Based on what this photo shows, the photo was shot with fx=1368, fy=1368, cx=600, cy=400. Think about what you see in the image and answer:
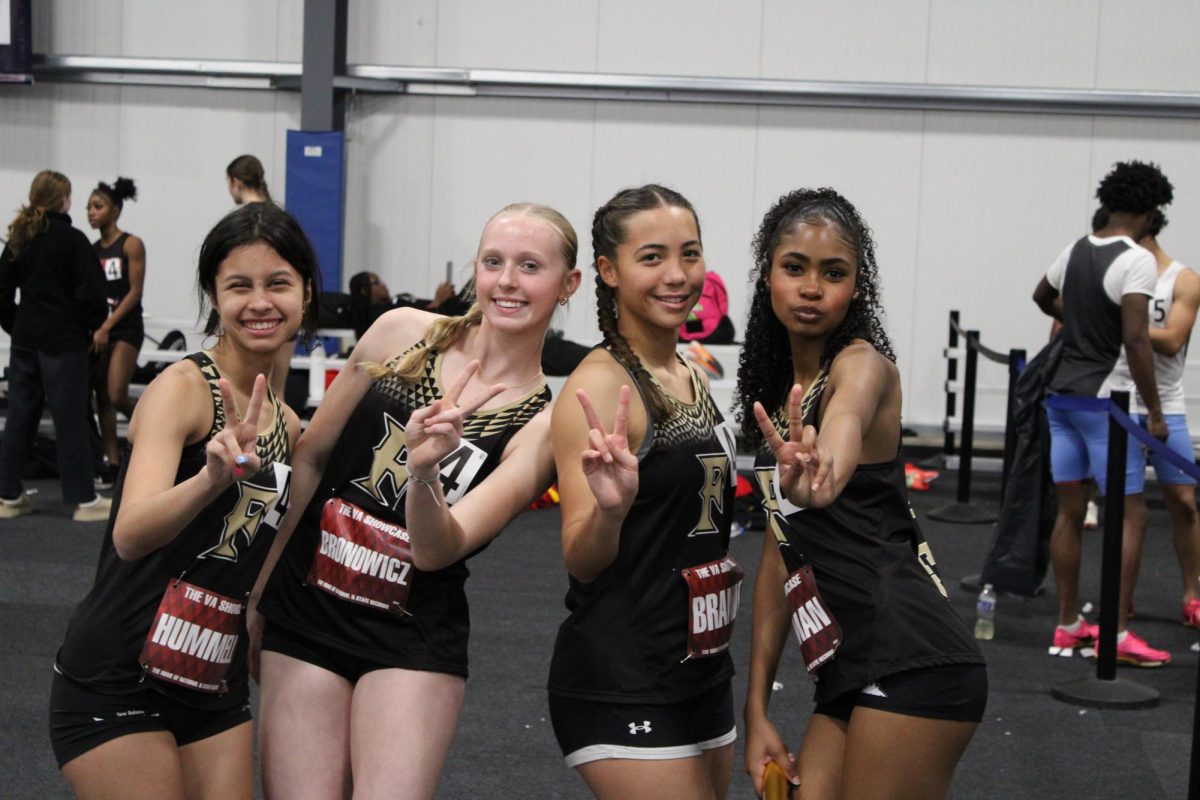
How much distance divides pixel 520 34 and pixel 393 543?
9.31 metres

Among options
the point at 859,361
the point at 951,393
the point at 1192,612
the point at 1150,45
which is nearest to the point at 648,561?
the point at 859,361

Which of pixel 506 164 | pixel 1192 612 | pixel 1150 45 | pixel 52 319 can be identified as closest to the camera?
pixel 1192 612

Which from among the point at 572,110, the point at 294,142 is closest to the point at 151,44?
the point at 294,142

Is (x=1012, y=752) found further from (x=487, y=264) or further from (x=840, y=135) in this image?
(x=840, y=135)

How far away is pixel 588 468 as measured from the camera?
1972mm

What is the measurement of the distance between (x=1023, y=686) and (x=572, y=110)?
7362 millimetres

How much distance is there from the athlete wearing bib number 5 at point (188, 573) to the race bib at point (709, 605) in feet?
2.33

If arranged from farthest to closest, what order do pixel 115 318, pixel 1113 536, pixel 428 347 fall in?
1. pixel 115 318
2. pixel 1113 536
3. pixel 428 347

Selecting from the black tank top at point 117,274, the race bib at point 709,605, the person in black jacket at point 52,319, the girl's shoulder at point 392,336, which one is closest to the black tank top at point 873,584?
the race bib at point 709,605

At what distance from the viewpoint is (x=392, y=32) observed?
11.2 m

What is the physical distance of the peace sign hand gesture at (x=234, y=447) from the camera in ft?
6.53

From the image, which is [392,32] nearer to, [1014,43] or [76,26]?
[76,26]

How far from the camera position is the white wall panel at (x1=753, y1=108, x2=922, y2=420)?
10.7 m

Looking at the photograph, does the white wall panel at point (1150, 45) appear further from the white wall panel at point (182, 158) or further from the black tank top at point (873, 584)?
the black tank top at point (873, 584)
